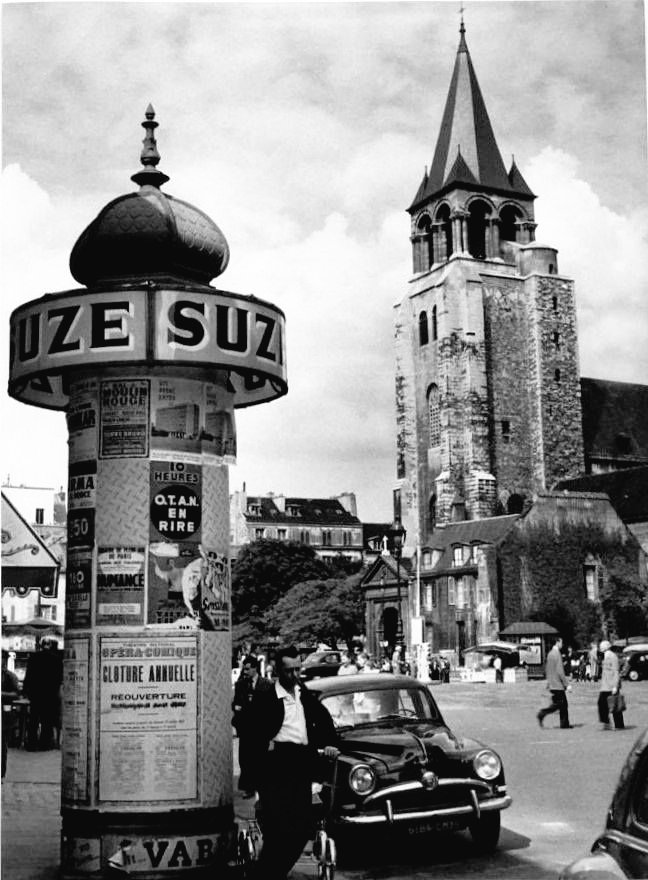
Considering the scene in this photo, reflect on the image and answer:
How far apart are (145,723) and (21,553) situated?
839 cm

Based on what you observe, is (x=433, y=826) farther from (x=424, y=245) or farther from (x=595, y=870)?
(x=424, y=245)

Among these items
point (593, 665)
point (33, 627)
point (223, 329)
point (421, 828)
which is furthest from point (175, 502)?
point (593, 665)

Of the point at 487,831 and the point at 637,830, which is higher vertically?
the point at 637,830

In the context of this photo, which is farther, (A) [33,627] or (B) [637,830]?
(A) [33,627]

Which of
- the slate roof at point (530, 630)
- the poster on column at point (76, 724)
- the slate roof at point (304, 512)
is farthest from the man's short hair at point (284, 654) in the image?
the slate roof at point (304, 512)

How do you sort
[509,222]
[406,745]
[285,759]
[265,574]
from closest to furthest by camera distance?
1. [285,759]
2. [406,745]
3. [265,574]
4. [509,222]

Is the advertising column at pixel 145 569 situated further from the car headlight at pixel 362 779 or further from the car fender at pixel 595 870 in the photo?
the car fender at pixel 595 870

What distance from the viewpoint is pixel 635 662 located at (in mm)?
47594

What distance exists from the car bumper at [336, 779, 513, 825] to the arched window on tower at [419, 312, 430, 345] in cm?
8260

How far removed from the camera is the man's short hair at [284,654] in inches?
329

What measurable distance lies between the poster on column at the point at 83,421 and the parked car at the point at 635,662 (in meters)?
39.9

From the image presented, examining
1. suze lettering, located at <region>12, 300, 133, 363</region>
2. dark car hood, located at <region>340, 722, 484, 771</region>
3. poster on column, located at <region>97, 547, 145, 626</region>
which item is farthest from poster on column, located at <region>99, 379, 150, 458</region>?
dark car hood, located at <region>340, 722, 484, 771</region>

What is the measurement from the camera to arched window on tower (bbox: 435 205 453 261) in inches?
3661

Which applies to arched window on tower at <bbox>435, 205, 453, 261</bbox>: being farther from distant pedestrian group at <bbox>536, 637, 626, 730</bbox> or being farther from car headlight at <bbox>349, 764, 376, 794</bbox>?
car headlight at <bbox>349, 764, 376, 794</bbox>
